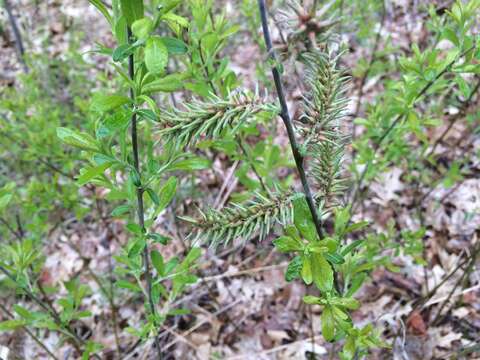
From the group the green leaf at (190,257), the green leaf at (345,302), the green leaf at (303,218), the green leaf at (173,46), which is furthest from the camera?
the green leaf at (190,257)

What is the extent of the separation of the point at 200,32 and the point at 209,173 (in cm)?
242

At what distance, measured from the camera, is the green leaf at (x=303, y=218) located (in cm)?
144

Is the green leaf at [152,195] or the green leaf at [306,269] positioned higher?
the green leaf at [152,195]

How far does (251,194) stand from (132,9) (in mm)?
875

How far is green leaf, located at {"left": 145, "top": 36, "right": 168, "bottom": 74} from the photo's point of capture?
117 centimetres

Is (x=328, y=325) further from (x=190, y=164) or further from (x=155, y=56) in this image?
(x=155, y=56)

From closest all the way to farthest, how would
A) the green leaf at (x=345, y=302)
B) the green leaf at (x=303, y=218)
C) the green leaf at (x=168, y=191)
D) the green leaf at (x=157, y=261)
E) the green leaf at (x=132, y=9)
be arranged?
the green leaf at (x=132, y=9), the green leaf at (x=303, y=218), the green leaf at (x=345, y=302), the green leaf at (x=168, y=191), the green leaf at (x=157, y=261)

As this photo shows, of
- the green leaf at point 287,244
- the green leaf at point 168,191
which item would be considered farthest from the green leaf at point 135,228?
the green leaf at point 287,244

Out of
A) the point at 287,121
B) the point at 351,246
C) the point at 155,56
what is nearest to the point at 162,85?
the point at 155,56

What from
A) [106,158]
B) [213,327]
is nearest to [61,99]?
[213,327]

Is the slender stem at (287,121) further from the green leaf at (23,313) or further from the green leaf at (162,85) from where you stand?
the green leaf at (23,313)

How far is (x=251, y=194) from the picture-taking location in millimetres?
1816

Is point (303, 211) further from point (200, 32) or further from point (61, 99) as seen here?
point (61, 99)

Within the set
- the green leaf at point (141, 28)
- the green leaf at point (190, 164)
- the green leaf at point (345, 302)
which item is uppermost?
the green leaf at point (141, 28)
